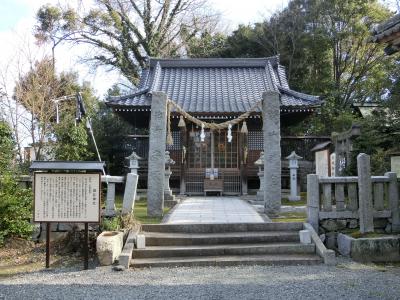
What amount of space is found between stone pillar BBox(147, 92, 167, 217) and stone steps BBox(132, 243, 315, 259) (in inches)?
93.4

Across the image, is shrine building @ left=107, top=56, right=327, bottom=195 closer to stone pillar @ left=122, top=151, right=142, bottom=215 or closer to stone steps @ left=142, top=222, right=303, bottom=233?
stone pillar @ left=122, top=151, right=142, bottom=215

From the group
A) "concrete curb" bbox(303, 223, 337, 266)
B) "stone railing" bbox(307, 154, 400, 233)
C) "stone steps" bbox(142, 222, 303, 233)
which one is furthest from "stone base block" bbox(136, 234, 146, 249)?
"stone railing" bbox(307, 154, 400, 233)

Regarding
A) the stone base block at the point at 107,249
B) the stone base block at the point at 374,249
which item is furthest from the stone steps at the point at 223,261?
the stone base block at the point at 374,249

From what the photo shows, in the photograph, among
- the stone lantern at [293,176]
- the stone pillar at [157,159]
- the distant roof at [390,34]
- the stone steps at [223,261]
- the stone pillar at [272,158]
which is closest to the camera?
the distant roof at [390,34]

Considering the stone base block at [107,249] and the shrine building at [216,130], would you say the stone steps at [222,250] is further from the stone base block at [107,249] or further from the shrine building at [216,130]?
the shrine building at [216,130]

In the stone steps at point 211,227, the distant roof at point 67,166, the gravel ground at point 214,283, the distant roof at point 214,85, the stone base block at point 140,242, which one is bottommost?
the gravel ground at point 214,283

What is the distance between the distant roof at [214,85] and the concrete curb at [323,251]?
32.3ft

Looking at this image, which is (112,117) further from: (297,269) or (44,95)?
(297,269)

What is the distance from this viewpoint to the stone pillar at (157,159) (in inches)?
395

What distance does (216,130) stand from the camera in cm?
1847

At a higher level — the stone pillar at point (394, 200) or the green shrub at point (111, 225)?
the stone pillar at point (394, 200)

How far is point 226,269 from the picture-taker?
6883 mm

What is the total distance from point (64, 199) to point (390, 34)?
18.9 feet

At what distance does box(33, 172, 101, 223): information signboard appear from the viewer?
23.2ft
